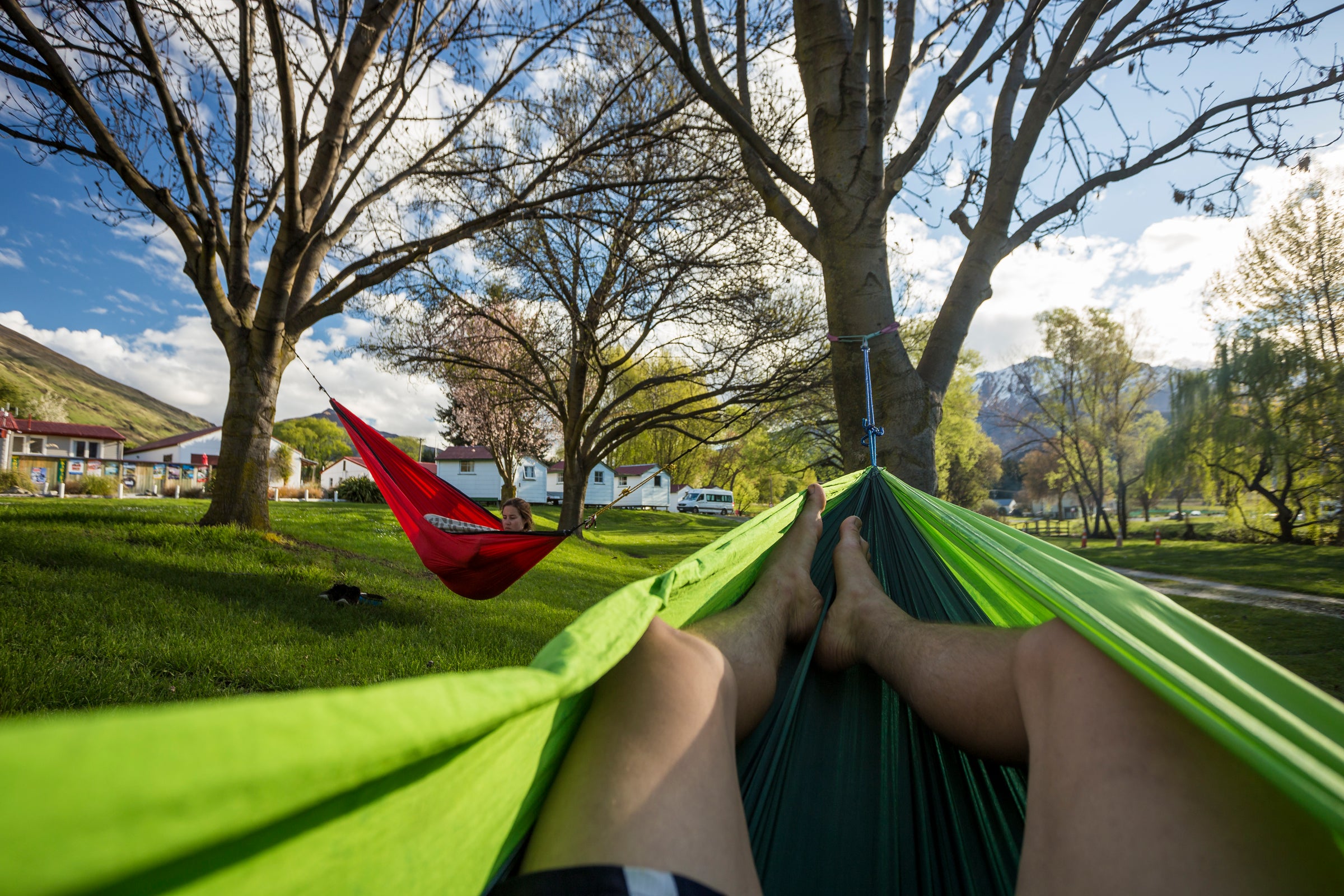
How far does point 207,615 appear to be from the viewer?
2754 mm

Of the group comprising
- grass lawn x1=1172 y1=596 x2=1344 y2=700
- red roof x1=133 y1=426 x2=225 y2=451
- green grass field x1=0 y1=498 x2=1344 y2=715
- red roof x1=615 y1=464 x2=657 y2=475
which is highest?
red roof x1=133 y1=426 x2=225 y2=451

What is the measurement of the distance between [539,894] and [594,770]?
11 centimetres

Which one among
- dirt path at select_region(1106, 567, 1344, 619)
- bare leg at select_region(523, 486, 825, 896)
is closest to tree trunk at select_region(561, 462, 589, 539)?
dirt path at select_region(1106, 567, 1344, 619)

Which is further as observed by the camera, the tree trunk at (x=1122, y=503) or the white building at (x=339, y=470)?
the white building at (x=339, y=470)

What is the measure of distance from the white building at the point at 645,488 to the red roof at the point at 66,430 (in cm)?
2422

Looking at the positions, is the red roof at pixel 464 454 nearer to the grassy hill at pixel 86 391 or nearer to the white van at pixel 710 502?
the white van at pixel 710 502

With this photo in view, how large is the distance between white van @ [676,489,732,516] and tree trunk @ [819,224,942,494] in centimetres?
2616

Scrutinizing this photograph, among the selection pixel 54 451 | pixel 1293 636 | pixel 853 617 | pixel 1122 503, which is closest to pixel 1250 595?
pixel 1293 636

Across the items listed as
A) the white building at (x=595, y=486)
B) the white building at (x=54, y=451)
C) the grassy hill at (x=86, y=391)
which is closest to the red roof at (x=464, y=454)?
the white building at (x=595, y=486)

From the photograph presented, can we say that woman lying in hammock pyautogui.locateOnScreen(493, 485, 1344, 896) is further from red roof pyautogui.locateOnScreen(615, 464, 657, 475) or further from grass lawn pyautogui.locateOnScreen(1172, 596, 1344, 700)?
red roof pyautogui.locateOnScreen(615, 464, 657, 475)

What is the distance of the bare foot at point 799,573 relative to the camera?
49.8 inches

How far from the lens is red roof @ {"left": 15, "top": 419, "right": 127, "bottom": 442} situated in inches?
1027

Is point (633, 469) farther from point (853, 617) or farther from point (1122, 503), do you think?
point (853, 617)

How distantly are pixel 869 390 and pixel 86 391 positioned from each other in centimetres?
13651
